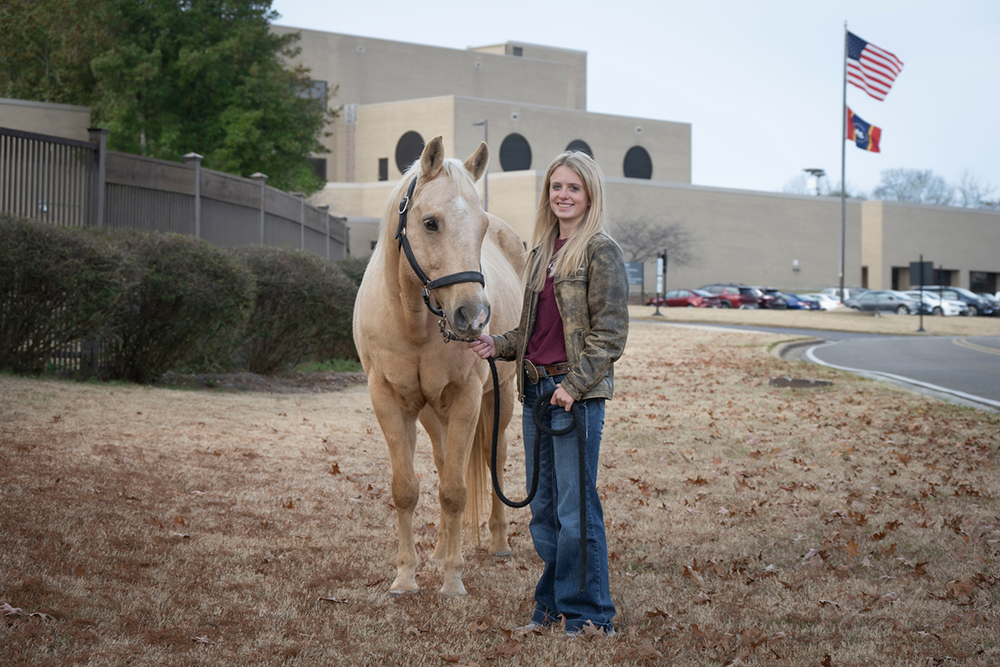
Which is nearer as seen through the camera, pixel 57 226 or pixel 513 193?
pixel 57 226

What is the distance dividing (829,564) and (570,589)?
2.04m

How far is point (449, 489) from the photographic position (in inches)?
197

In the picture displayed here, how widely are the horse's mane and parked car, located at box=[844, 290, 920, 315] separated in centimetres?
5225

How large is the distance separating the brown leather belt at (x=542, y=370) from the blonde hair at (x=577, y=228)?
14.7 inches

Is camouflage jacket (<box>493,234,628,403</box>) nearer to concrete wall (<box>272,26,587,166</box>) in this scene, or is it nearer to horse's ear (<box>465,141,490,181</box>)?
horse's ear (<box>465,141,490,181</box>)

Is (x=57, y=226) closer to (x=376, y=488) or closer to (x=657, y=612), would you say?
(x=376, y=488)

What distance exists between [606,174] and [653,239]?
10.1 metres

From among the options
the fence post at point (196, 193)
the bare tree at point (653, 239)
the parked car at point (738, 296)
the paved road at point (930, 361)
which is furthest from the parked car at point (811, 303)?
the fence post at point (196, 193)

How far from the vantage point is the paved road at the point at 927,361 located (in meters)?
14.3

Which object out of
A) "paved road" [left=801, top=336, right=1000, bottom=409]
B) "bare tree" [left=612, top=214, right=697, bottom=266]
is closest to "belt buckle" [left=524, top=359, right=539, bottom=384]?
"paved road" [left=801, top=336, right=1000, bottom=409]

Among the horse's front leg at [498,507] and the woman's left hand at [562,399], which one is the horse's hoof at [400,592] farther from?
the woman's left hand at [562,399]

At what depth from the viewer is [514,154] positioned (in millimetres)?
69688

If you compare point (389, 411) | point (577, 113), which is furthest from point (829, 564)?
point (577, 113)

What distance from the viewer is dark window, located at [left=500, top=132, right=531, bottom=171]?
69500 millimetres
